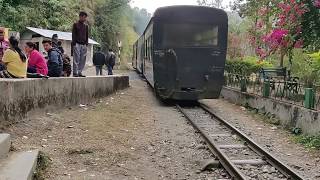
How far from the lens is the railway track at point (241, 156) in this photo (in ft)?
23.3

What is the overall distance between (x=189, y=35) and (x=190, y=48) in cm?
43

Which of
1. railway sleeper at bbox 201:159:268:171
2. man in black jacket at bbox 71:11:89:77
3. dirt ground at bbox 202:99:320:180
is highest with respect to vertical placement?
man in black jacket at bbox 71:11:89:77

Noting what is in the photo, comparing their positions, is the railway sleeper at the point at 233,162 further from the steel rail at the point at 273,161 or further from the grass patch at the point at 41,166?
the grass patch at the point at 41,166

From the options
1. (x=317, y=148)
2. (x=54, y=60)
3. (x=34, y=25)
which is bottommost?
(x=317, y=148)

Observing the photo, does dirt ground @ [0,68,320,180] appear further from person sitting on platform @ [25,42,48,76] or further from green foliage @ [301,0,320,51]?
green foliage @ [301,0,320,51]

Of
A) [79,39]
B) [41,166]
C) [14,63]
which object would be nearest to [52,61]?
[79,39]

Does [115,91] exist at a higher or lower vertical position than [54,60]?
lower

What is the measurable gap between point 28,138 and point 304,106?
626cm

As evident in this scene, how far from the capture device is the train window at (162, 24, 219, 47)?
15.1 metres

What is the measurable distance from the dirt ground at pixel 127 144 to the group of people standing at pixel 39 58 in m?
1.04

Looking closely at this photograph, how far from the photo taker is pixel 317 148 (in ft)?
29.9

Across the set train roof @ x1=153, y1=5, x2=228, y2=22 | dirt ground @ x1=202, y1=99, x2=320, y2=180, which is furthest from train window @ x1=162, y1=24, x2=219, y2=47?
dirt ground @ x1=202, y1=99, x2=320, y2=180

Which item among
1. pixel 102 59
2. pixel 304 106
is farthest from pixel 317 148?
pixel 102 59

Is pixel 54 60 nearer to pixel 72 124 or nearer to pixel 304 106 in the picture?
pixel 72 124
